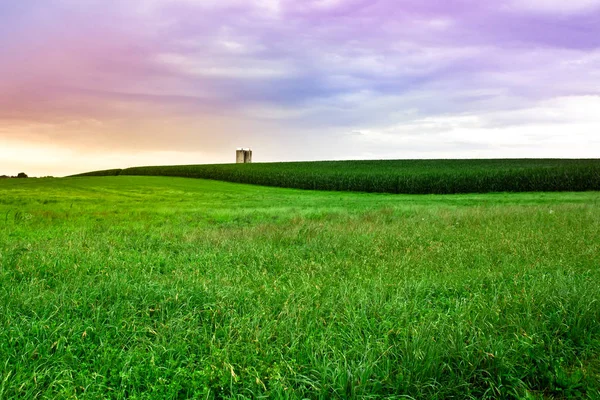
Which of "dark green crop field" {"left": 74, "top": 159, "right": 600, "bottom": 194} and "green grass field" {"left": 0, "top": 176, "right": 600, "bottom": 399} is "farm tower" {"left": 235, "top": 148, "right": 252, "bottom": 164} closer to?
"dark green crop field" {"left": 74, "top": 159, "right": 600, "bottom": 194}

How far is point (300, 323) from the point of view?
15.0ft

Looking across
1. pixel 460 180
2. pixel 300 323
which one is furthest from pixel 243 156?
pixel 300 323

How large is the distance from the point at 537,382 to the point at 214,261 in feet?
18.7

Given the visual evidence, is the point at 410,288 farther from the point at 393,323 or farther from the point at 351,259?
the point at 351,259

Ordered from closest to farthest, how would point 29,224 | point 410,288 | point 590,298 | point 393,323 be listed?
point 393,323 → point 590,298 → point 410,288 → point 29,224

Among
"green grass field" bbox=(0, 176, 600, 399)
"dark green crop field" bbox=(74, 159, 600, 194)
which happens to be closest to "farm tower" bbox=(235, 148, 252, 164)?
"dark green crop field" bbox=(74, 159, 600, 194)

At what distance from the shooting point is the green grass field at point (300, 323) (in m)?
3.63

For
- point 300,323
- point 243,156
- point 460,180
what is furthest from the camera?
point 243,156

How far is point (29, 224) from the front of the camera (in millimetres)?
13242

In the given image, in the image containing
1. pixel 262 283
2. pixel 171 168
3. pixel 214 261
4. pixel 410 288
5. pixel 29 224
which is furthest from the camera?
pixel 171 168

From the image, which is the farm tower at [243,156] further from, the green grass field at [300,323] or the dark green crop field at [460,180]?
the green grass field at [300,323]

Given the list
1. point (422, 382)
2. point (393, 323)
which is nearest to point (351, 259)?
point (393, 323)

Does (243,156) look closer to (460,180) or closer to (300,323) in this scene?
(460,180)

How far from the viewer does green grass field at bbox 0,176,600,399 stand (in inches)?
A: 143
